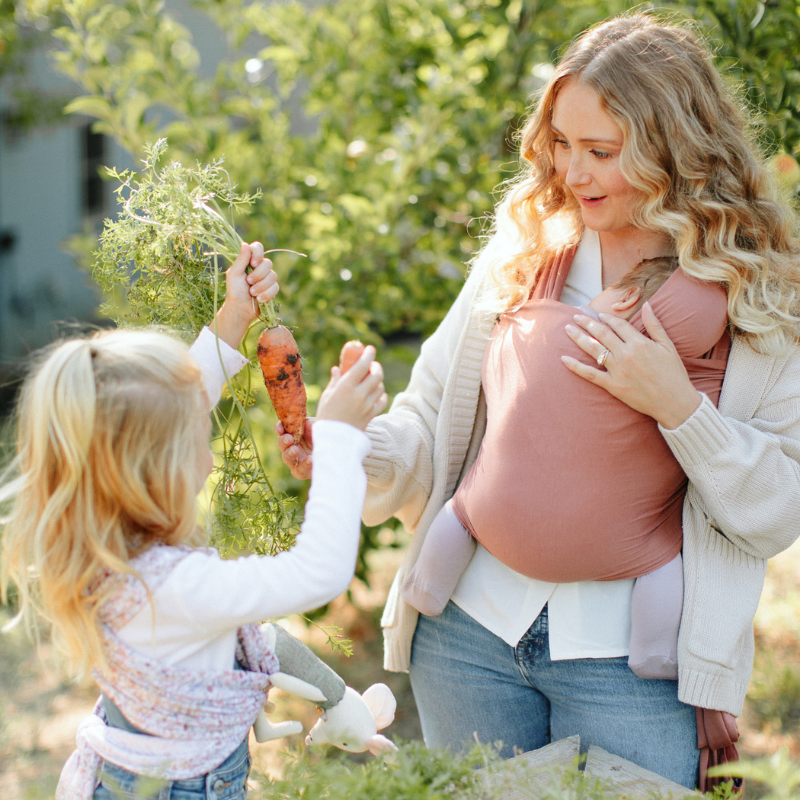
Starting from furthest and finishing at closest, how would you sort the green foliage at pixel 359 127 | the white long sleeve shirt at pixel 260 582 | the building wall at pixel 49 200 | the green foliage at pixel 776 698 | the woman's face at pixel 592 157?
the building wall at pixel 49 200 → the green foliage at pixel 776 698 → the green foliage at pixel 359 127 → the woman's face at pixel 592 157 → the white long sleeve shirt at pixel 260 582

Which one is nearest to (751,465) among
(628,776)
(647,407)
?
(647,407)

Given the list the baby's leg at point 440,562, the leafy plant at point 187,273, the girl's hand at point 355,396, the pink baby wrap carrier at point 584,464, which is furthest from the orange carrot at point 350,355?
the baby's leg at point 440,562

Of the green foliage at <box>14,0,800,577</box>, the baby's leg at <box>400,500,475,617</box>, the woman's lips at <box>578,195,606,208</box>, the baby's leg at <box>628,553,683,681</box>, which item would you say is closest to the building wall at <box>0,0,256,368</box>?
the green foliage at <box>14,0,800,577</box>

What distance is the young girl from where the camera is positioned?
1.13 m

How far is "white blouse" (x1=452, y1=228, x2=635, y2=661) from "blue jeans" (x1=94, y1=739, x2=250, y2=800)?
0.57 metres

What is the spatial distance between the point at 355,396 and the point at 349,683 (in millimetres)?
2537

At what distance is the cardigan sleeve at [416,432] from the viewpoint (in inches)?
67.9

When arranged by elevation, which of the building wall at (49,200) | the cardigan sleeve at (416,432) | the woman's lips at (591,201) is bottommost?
the building wall at (49,200)

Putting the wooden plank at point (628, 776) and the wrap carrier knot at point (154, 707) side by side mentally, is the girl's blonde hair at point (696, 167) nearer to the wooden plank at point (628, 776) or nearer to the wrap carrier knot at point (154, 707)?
the wooden plank at point (628, 776)

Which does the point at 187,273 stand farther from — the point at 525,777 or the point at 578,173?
the point at 525,777

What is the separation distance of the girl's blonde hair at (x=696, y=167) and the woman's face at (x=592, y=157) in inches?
0.8

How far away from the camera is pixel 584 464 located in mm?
1469

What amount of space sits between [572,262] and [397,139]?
1733mm

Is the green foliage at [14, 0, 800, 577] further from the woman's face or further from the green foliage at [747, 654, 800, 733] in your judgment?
the green foliage at [747, 654, 800, 733]
